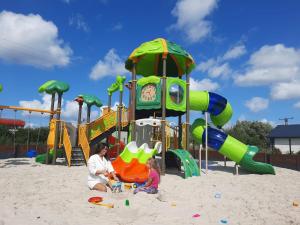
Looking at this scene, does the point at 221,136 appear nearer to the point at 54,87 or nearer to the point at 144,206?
the point at 144,206

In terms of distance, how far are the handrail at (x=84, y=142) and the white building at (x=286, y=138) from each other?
107 ft

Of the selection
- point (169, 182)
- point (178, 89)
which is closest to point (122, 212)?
point (169, 182)

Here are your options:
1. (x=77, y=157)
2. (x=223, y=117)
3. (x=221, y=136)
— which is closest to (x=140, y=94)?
(x=221, y=136)

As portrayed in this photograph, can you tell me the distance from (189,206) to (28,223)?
10.3 feet

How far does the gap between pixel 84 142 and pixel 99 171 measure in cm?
780

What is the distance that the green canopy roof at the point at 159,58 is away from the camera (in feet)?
39.8

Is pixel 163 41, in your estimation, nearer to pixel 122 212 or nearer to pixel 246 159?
pixel 246 159

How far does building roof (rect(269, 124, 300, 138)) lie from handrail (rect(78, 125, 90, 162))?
110 feet

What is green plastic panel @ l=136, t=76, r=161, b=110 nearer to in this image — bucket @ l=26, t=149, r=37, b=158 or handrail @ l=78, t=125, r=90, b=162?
handrail @ l=78, t=125, r=90, b=162

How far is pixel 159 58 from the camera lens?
48.6 ft

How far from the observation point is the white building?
39.9m

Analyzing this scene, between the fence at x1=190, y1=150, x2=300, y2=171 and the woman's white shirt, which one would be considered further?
the fence at x1=190, y1=150, x2=300, y2=171

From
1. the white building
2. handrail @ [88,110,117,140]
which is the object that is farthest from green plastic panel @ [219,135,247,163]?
the white building

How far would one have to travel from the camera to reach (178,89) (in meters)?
12.3
